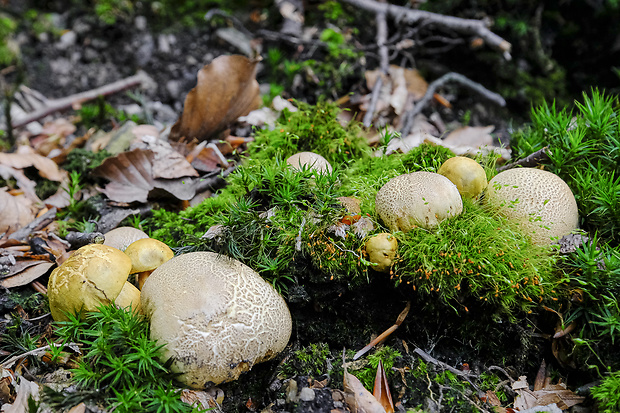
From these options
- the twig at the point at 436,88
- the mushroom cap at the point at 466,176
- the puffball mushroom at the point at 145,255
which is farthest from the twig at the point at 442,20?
the puffball mushroom at the point at 145,255

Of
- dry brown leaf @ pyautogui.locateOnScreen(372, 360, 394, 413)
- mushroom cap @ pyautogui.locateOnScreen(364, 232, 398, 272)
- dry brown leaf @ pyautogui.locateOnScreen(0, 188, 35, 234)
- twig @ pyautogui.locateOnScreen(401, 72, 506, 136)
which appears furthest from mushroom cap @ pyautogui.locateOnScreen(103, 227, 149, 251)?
twig @ pyautogui.locateOnScreen(401, 72, 506, 136)

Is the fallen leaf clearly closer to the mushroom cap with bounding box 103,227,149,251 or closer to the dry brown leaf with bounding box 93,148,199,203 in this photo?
the mushroom cap with bounding box 103,227,149,251

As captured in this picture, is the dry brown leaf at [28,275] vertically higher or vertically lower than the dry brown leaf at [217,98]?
lower

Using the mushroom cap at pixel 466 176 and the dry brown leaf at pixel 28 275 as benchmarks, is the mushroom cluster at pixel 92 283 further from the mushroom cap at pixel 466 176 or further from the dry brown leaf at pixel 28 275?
the mushroom cap at pixel 466 176

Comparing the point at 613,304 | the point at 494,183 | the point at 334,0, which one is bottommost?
the point at 613,304

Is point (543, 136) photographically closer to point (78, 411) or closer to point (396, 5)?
point (396, 5)

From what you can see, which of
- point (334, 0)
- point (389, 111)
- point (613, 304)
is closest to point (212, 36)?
point (334, 0)
